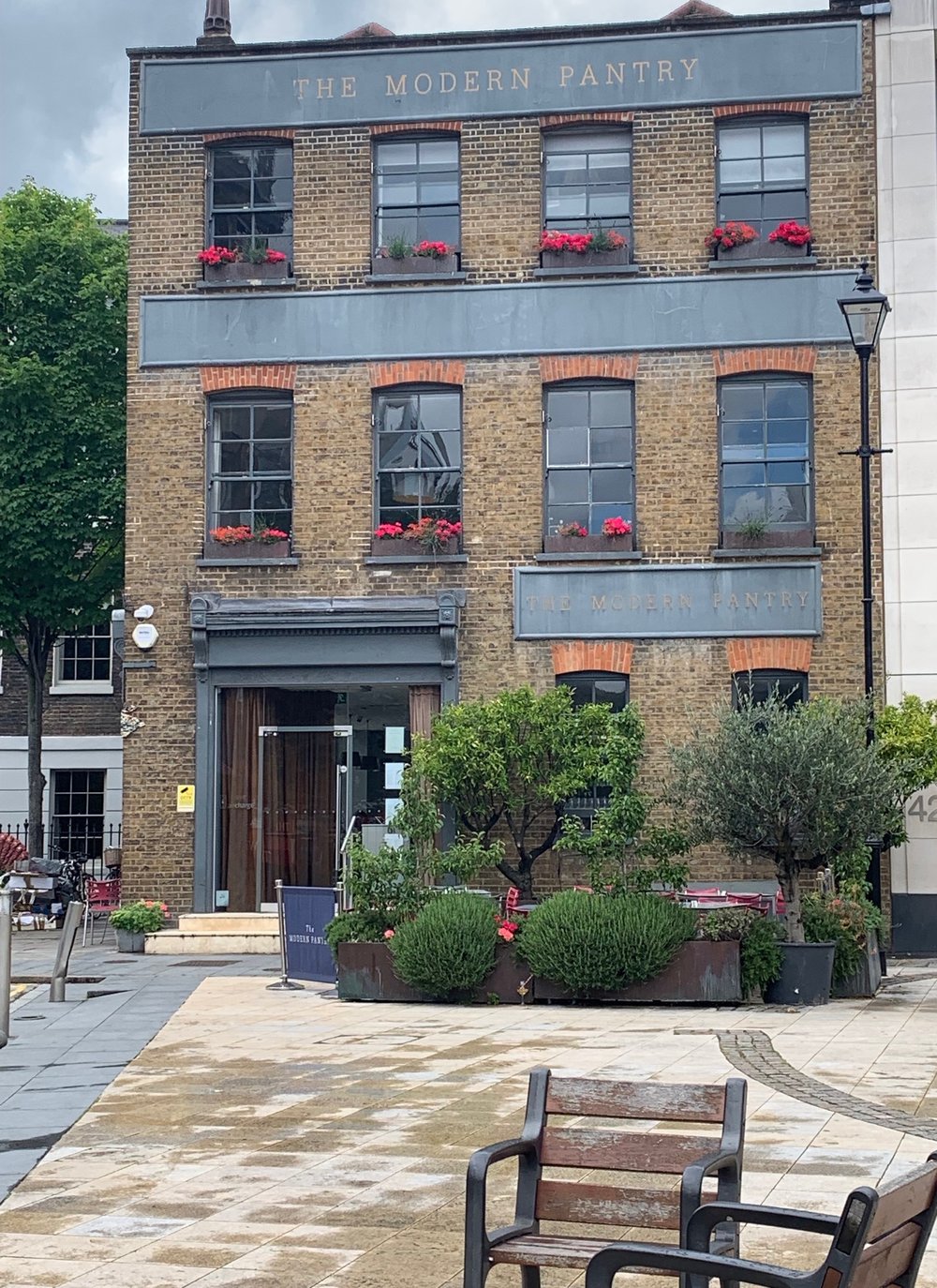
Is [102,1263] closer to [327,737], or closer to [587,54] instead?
[327,737]

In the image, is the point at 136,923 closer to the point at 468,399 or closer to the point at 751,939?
the point at 468,399

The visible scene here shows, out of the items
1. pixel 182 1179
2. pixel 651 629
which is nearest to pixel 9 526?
→ pixel 651 629

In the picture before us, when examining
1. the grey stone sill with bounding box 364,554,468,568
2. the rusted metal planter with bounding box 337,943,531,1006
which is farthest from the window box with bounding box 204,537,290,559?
the rusted metal planter with bounding box 337,943,531,1006

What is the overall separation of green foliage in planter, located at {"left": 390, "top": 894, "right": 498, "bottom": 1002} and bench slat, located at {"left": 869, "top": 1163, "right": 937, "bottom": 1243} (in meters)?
11.9

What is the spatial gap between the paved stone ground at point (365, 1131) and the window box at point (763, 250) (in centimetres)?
994

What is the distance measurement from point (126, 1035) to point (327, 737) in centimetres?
910

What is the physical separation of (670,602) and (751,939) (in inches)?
241

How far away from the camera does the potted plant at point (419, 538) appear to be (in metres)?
22.0

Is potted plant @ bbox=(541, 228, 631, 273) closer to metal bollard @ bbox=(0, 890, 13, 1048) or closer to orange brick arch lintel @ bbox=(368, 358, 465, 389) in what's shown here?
orange brick arch lintel @ bbox=(368, 358, 465, 389)

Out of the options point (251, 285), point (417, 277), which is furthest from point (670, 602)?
point (251, 285)

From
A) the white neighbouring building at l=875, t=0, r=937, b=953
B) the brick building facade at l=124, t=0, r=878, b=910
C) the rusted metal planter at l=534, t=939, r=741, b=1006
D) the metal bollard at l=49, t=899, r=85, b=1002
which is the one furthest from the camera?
the brick building facade at l=124, t=0, r=878, b=910

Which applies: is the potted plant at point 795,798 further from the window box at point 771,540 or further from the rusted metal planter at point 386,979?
the window box at point 771,540

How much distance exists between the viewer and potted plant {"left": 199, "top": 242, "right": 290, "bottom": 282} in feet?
74.5

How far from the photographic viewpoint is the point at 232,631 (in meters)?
22.3
